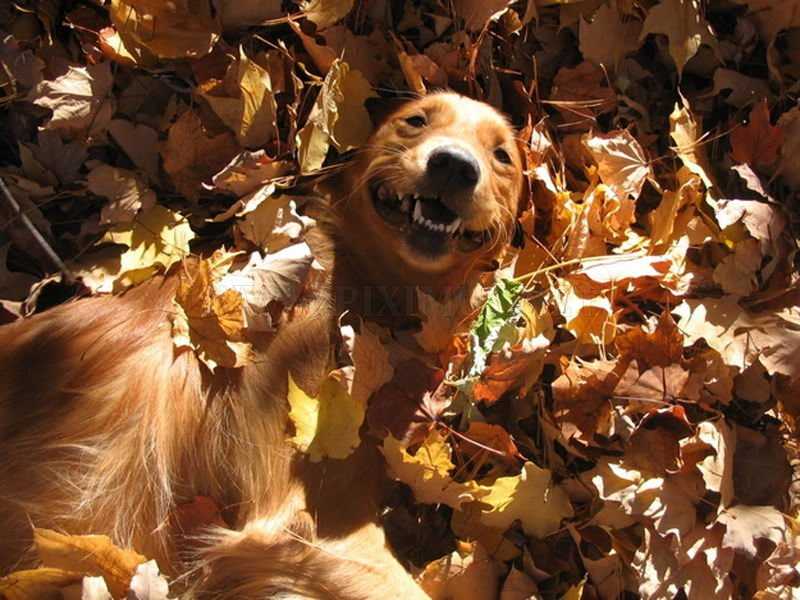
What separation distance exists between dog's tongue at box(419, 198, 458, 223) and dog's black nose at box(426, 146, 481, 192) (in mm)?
87

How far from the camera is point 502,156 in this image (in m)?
3.61

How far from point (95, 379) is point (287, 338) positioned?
678mm

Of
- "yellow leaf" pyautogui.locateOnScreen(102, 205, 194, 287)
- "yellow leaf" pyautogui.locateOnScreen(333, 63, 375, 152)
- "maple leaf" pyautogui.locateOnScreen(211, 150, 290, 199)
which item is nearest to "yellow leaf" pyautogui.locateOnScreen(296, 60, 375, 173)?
"yellow leaf" pyautogui.locateOnScreen(333, 63, 375, 152)

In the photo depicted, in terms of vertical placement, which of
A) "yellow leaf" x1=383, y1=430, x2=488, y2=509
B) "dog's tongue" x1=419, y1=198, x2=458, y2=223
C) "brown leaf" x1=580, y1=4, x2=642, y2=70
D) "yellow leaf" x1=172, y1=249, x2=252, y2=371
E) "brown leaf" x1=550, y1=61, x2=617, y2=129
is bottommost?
"yellow leaf" x1=383, y1=430, x2=488, y2=509

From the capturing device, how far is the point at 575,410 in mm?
3297

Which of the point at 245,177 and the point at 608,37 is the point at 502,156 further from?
the point at 245,177

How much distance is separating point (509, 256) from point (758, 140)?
3.58 feet

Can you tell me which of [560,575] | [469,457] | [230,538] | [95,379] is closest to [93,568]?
[230,538]

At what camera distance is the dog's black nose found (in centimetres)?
321

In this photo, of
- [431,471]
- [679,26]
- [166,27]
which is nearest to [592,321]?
[431,471]

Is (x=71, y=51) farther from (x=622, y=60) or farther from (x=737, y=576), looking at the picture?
(x=737, y=576)

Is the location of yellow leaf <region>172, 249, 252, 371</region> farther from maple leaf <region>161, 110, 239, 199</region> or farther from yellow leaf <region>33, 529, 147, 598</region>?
yellow leaf <region>33, 529, 147, 598</region>

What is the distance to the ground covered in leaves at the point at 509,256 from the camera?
10.3ft

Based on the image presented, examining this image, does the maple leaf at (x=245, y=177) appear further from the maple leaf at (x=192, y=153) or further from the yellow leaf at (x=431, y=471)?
the yellow leaf at (x=431, y=471)
